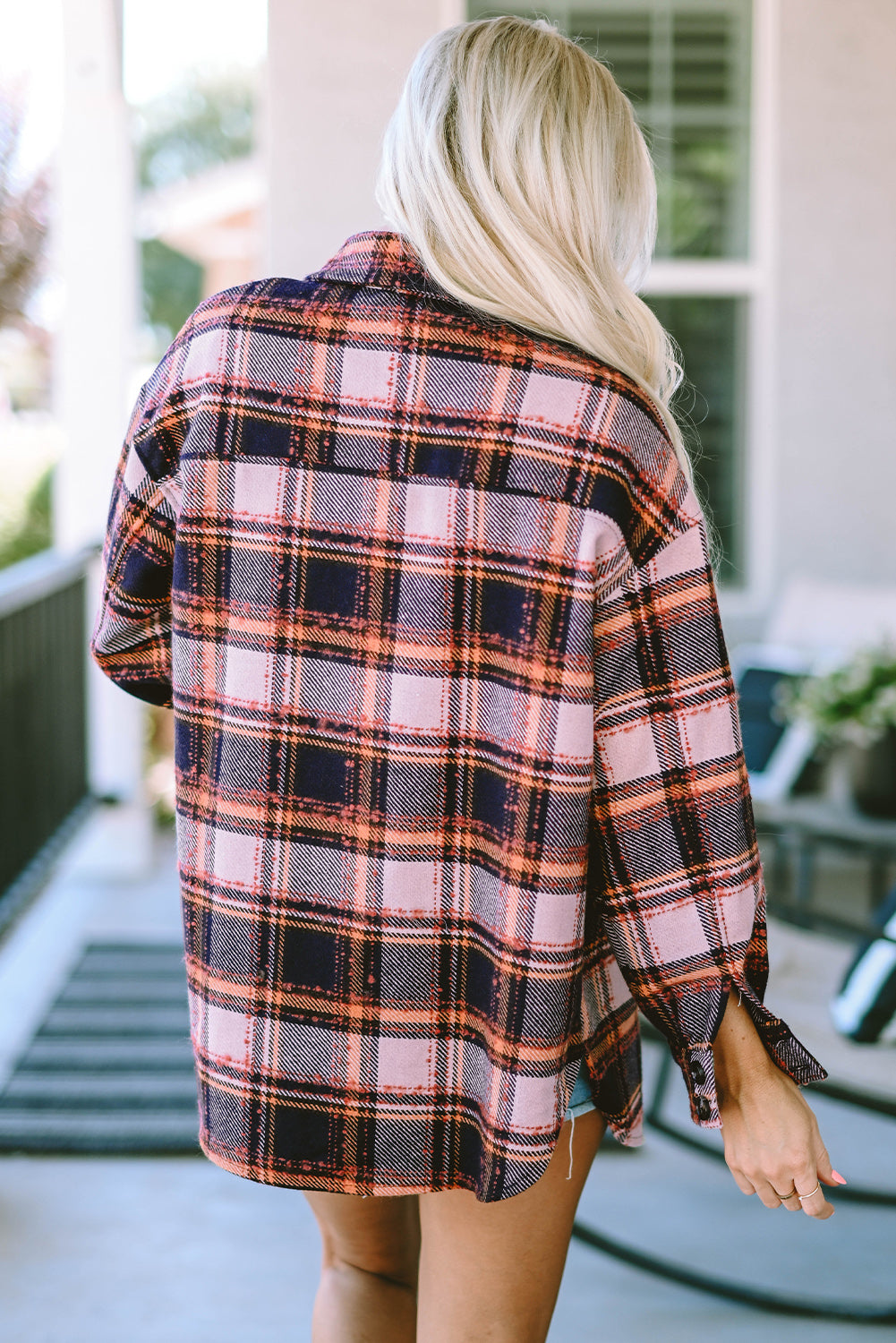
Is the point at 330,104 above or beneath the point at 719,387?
above

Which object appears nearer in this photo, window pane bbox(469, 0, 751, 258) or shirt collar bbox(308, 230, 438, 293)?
shirt collar bbox(308, 230, 438, 293)

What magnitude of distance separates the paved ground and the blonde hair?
57.4 inches

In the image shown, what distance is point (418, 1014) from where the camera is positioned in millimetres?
1060

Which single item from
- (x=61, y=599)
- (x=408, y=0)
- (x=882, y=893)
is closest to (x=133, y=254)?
(x=61, y=599)

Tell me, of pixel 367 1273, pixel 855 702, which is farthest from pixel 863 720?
pixel 367 1273

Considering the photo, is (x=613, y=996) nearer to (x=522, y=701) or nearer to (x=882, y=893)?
(x=522, y=701)

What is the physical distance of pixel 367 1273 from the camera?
4.18 ft

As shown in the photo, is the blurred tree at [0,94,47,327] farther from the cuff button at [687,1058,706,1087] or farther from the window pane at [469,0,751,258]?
the cuff button at [687,1058,706,1087]

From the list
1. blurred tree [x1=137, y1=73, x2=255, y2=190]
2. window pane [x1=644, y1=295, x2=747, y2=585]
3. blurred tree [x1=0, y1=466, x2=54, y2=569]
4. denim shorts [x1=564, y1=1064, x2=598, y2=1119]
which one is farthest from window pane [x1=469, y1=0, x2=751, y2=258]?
blurred tree [x1=137, y1=73, x2=255, y2=190]

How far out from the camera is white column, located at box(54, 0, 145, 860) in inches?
167

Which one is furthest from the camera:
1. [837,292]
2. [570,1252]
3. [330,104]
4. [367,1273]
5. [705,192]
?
[705,192]

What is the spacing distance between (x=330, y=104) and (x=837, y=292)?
11.3 feet

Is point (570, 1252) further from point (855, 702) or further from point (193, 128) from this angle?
point (193, 128)

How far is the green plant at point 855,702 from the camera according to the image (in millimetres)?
3100
